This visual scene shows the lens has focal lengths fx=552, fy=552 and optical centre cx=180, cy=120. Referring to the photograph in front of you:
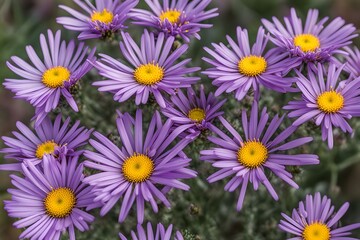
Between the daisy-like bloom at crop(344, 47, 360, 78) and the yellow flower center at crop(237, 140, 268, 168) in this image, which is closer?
the yellow flower center at crop(237, 140, 268, 168)

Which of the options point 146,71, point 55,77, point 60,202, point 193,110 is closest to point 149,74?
point 146,71

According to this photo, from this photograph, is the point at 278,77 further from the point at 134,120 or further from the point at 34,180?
the point at 34,180

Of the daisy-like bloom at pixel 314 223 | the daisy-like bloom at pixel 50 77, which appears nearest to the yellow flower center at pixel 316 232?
the daisy-like bloom at pixel 314 223

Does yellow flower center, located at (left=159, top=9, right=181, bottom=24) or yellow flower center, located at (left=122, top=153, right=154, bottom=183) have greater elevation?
yellow flower center, located at (left=159, top=9, right=181, bottom=24)

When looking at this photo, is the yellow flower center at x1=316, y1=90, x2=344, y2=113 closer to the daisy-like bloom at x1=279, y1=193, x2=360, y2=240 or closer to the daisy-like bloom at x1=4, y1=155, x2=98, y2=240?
the daisy-like bloom at x1=279, y1=193, x2=360, y2=240

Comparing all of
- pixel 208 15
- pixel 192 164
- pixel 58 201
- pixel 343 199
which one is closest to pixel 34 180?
pixel 58 201

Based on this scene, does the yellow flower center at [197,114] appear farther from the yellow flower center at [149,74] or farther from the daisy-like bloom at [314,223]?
the daisy-like bloom at [314,223]

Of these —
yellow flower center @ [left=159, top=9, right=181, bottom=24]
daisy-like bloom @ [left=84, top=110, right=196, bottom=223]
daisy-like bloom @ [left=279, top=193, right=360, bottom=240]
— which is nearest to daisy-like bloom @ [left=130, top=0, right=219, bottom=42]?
yellow flower center @ [left=159, top=9, right=181, bottom=24]
